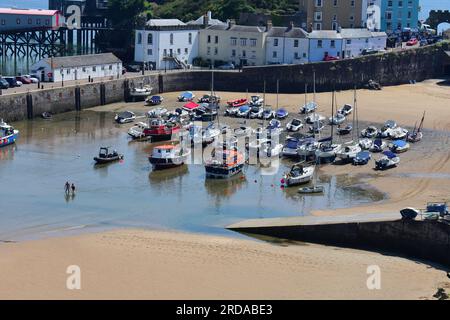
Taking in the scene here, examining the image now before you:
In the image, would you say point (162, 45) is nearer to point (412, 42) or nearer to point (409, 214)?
point (412, 42)

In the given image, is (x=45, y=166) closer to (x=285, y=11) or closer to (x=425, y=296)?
(x=425, y=296)

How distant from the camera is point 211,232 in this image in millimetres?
36406

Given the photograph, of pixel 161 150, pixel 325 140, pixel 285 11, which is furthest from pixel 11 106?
pixel 285 11

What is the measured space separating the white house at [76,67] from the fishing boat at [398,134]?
2276cm

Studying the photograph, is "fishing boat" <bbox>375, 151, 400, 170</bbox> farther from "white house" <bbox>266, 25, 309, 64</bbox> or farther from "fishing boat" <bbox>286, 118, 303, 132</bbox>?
"white house" <bbox>266, 25, 309, 64</bbox>

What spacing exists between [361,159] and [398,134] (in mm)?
6600

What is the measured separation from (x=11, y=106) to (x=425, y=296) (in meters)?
34.8

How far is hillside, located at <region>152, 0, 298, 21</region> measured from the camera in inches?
3255

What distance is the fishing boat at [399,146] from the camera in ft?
167

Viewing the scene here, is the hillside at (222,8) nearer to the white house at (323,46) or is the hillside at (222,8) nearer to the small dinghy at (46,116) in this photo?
the white house at (323,46)

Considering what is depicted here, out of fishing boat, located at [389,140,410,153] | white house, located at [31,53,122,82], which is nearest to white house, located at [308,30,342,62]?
white house, located at [31,53,122,82]

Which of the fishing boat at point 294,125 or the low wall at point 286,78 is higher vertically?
the low wall at point 286,78

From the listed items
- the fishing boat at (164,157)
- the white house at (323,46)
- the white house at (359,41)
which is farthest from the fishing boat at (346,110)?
the fishing boat at (164,157)

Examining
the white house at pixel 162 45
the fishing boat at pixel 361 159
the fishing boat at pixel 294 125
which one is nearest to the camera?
the fishing boat at pixel 361 159
